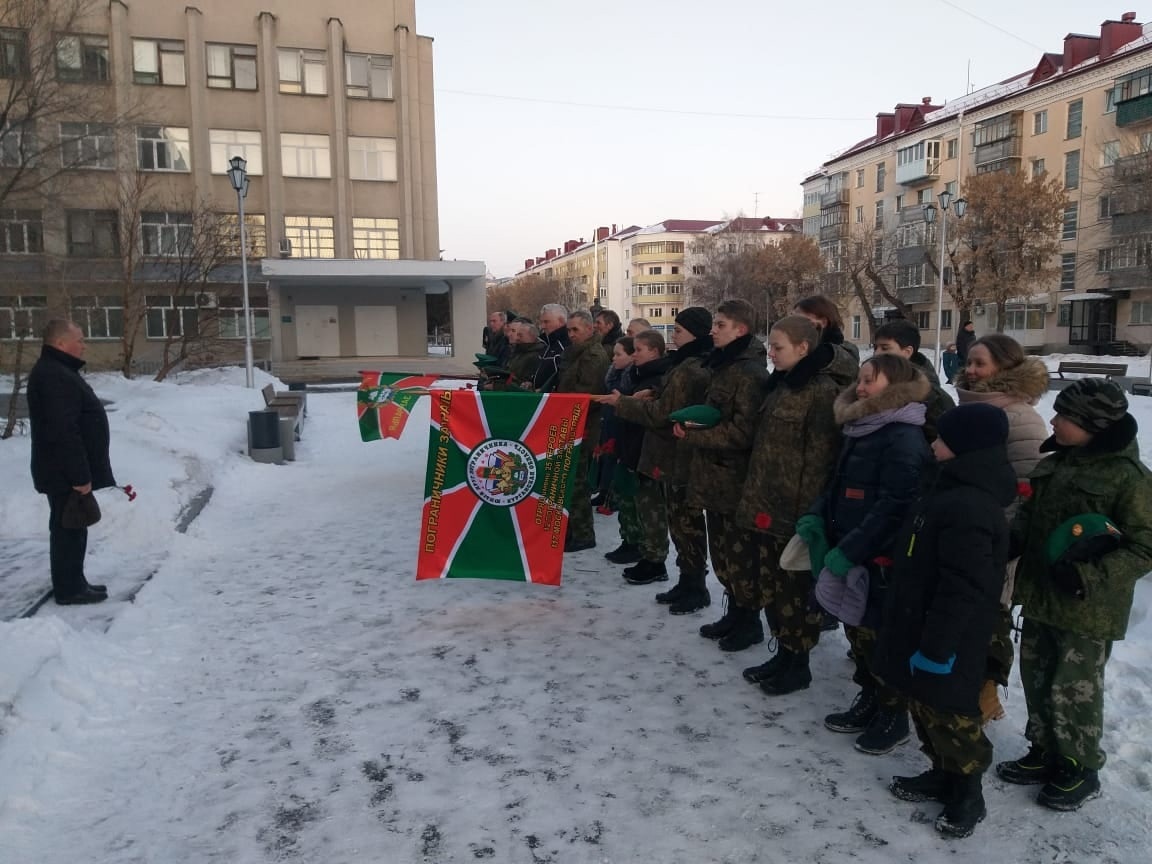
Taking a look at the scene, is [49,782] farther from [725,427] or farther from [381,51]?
[381,51]

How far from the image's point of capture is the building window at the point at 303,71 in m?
34.7

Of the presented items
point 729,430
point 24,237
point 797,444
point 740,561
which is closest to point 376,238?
point 24,237

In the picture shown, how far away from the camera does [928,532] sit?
2865 mm

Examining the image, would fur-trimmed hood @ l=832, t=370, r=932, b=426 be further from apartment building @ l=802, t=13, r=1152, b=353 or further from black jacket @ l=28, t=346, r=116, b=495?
apartment building @ l=802, t=13, r=1152, b=353

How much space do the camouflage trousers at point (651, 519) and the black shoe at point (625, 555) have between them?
0.49m

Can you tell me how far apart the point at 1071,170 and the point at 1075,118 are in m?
2.63

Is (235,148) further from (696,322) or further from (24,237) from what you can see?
(696,322)

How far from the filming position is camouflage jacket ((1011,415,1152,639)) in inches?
113

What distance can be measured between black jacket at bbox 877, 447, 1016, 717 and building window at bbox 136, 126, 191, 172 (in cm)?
3744

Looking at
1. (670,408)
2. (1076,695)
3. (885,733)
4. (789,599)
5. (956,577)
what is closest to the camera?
(956,577)

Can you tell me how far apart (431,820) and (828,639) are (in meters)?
2.78

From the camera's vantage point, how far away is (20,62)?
14789 mm

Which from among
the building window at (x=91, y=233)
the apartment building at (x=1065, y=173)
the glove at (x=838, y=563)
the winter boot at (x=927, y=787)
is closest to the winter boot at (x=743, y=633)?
the glove at (x=838, y=563)

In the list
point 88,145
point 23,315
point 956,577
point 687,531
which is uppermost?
point 88,145
